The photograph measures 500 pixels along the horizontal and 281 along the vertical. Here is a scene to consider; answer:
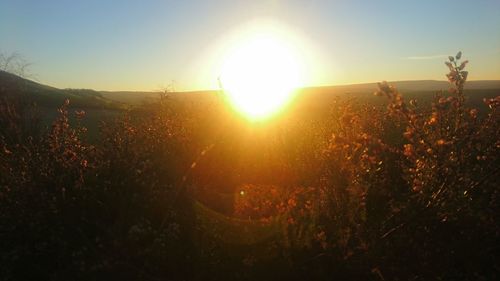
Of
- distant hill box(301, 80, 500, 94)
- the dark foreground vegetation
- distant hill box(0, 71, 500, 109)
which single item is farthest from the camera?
distant hill box(301, 80, 500, 94)

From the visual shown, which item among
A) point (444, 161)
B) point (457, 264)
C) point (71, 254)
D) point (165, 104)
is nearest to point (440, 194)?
point (444, 161)

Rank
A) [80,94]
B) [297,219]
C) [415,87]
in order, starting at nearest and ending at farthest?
[297,219], [80,94], [415,87]

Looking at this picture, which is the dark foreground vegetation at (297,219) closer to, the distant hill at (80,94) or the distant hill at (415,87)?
the distant hill at (80,94)

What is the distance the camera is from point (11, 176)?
5.69 meters

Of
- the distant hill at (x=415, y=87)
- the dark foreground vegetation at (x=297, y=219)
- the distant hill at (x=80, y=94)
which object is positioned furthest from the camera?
the distant hill at (x=415, y=87)

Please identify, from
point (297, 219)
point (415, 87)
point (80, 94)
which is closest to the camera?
point (297, 219)

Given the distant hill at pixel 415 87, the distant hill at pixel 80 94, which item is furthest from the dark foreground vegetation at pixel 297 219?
the distant hill at pixel 415 87

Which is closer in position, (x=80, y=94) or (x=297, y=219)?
(x=297, y=219)

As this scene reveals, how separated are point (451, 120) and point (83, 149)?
4407 mm

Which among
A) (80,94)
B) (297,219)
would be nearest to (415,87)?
(80,94)

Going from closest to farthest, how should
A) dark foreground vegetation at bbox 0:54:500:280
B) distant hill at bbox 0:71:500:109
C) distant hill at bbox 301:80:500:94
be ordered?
dark foreground vegetation at bbox 0:54:500:280 < distant hill at bbox 0:71:500:109 < distant hill at bbox 301:80:500:94

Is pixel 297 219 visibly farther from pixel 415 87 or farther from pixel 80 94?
pixel 415 87

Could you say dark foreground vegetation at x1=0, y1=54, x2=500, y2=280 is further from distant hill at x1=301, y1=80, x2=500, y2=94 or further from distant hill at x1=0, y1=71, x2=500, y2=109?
distant hill at x1=301, y1=80, x2=500, y2=94

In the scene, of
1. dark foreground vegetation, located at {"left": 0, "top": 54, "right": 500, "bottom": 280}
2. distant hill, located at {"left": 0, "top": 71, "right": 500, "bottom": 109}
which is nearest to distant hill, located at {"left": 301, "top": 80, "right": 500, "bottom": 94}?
distant hill, located at {"left": 0, "top": 71, "right": 500, "bottom": 109}
